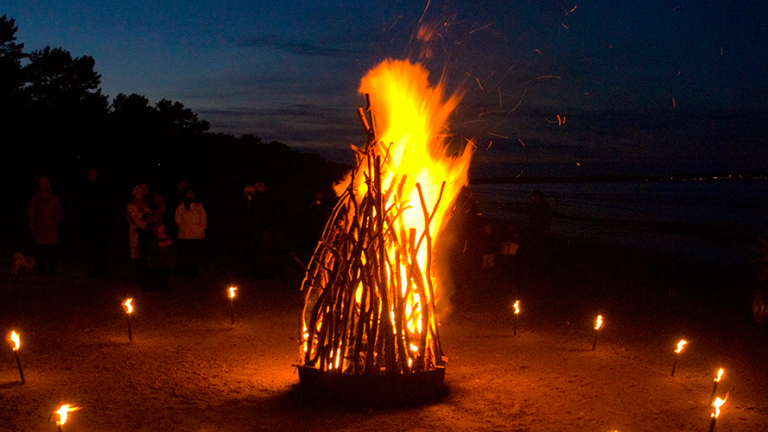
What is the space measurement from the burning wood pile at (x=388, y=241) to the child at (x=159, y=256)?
483 centimetres

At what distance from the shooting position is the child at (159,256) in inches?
376

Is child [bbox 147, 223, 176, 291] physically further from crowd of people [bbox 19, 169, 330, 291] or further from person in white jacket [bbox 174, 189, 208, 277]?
person in white jacket [bbox 174, 189, 208, 277]

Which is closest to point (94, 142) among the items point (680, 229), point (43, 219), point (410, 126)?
point (43, 219)

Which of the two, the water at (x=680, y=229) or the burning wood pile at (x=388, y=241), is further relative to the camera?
the water at (x=680, y=229)

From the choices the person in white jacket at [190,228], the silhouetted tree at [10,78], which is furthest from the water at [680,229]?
the silhouetted tree at [10,78]

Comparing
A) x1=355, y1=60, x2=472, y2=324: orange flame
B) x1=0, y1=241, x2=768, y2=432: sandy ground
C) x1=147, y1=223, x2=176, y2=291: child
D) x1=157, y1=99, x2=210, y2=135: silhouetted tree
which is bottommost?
x1=0, y1=241, x2=768, y2=432: sandy ground

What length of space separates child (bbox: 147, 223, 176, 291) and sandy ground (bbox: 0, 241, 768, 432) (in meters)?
0.28

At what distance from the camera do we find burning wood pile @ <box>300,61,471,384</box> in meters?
4.95

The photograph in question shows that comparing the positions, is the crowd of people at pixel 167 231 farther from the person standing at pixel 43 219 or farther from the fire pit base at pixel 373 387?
the fire pit base at pixel 373 387

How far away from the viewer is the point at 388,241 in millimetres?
5121

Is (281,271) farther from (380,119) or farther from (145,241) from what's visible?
(380,119)

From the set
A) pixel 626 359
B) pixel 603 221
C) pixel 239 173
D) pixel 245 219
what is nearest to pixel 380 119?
pixel 626 359

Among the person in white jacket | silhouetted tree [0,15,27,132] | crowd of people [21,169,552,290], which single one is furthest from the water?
silhouetted tree [0,15,27,132]

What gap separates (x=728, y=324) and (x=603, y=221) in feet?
70.8
